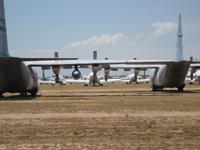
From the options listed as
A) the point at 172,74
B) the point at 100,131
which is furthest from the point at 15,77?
the point at 100,131

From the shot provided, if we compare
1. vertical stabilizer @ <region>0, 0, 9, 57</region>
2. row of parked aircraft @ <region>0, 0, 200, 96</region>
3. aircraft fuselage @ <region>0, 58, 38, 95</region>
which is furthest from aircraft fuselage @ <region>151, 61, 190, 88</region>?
vertical stabilizer @ <region>0, 0, 9, 57</region>

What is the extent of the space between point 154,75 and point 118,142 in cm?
4000

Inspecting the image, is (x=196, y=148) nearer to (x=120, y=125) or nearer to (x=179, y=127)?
(x=179, y=127)

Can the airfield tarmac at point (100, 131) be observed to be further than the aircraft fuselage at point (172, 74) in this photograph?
No

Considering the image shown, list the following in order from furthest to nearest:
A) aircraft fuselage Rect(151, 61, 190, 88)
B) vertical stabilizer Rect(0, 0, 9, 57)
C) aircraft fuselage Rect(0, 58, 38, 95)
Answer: aircraft fuselage Rect(151, 61, 190, 88) < aircraft fuselage Rect(0, 58, 38, 95) < vertical stabilizer Rect(0, 0, 9, 57)

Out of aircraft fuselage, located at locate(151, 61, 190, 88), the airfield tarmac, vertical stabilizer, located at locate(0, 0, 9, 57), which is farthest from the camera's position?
aircraft fuselage, located at locate(151, 61, 190, 88)

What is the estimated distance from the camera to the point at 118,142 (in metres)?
12.1

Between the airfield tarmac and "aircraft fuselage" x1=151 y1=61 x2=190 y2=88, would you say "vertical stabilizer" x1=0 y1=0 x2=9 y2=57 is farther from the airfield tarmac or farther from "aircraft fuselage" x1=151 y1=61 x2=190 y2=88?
"aircraft fuselage" x1=151 y1=61 x2=190 y2=88

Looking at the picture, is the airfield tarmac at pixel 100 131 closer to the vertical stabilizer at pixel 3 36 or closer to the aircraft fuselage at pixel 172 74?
the vertical stabilizer at pixel 3 36

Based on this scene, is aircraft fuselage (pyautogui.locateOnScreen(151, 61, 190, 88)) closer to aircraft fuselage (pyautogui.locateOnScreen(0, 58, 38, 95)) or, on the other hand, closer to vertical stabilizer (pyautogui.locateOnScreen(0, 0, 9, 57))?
aircraft fuselage (pyautogui.locateOnScreen(0, 58, 38, 95))

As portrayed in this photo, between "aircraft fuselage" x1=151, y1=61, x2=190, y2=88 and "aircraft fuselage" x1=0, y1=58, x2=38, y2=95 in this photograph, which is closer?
"aircraft fuselage" x1=0, y1=58, x2=38, y2=95

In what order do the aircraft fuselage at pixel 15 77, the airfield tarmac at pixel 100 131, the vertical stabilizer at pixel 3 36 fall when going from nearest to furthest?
1. the airfield tarmac at pixel 100 131
2. the vertical stabilizer at pixel 3 36
3. the aircraft fuselage at pixel 15 77

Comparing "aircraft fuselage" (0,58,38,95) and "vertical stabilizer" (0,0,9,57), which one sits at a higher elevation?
"vertical stabilizer" (0,0,9,57)

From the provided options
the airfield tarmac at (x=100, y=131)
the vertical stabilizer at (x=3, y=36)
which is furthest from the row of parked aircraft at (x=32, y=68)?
the airfield tarmac at (x=100, y=131)
